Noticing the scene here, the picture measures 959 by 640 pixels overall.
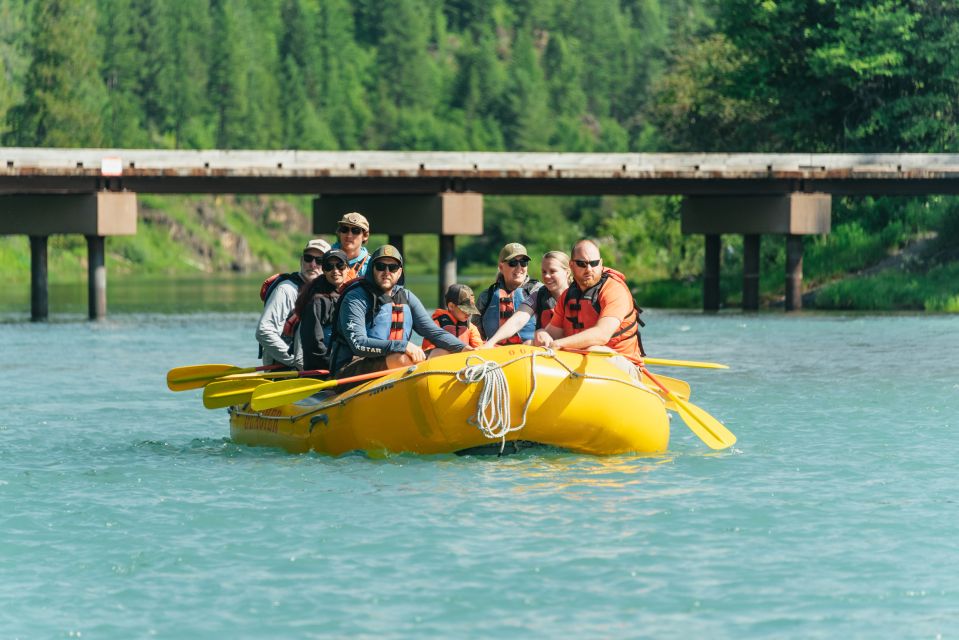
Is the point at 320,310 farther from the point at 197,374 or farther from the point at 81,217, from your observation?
the point at 81,217

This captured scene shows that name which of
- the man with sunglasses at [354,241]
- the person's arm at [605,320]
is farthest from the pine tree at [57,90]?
the person's arm at [605,320]

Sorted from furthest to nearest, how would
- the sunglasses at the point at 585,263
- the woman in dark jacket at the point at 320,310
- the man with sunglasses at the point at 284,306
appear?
the man with sunglasses at the point at 284,306 → the woman in dark jacket at the point at 320,310 → the sunglasses at the point at 585,263

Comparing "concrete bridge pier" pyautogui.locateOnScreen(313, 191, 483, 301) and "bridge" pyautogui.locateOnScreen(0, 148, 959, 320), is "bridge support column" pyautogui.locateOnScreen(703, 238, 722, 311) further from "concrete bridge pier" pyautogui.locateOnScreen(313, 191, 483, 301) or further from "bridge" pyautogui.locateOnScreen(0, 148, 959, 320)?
"concrete bridge pier" pyautogui.locateOnScreen(313, 191, 483, 301)

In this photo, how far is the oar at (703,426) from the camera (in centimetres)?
1557

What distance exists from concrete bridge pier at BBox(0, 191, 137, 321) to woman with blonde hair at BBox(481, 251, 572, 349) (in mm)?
27591

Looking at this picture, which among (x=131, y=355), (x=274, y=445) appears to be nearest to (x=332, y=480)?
(x=274, y=445)

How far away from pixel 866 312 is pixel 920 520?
34.3 meters

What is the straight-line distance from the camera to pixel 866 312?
4619 cm

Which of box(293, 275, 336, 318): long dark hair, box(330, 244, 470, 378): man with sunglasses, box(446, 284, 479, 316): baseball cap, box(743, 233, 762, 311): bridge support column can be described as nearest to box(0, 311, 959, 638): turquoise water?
box(330, 244, 470, 378): man with sunglasses

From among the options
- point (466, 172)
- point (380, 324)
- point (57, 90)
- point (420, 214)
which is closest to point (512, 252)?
point (380, 324)

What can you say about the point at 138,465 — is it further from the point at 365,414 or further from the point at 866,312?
the point at 866,312

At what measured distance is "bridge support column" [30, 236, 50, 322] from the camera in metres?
43.5

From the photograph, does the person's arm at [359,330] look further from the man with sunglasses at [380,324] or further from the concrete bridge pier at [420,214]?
the concrete bridge pier at [420,214]

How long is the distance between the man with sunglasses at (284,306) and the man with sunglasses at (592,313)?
2468 mm
